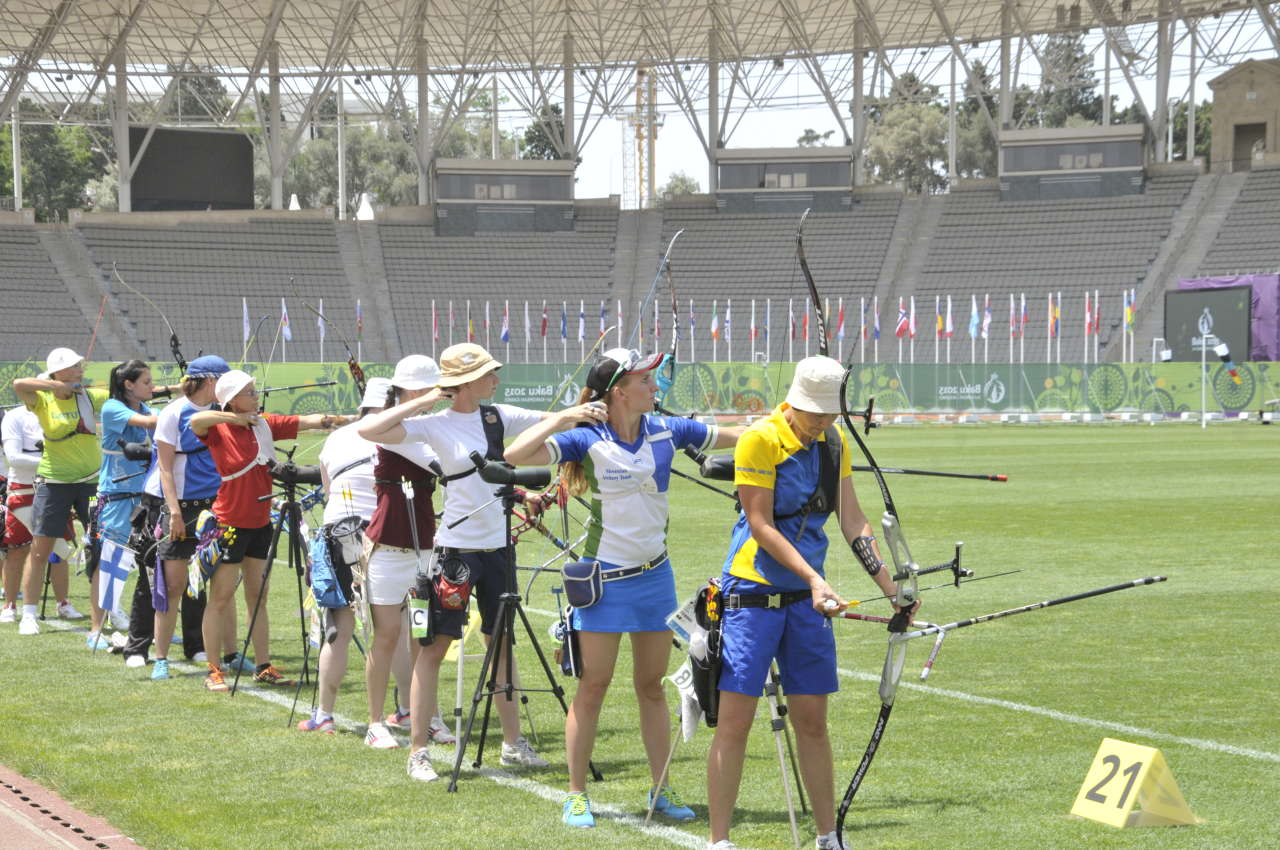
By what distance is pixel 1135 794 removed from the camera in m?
6.48

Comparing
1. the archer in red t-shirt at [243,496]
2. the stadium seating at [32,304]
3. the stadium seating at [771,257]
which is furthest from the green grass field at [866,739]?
the stadium seating at [771,257]

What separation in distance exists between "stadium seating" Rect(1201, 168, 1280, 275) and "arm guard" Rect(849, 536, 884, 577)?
61.8 m

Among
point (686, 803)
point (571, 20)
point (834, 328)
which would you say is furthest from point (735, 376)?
point (686, 803)

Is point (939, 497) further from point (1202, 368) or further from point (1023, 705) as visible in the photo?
point (1202, 368)

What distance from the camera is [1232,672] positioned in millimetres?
9883

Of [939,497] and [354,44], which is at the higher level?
[354,44]

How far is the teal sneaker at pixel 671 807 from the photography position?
6754 mm

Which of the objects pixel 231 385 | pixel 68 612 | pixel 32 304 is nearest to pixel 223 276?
pixel 32 304

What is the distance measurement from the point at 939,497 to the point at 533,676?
1466 centimetres

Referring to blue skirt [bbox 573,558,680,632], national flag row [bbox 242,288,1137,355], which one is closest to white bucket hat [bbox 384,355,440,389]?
blue skirt [bbox 573,558,680,632]

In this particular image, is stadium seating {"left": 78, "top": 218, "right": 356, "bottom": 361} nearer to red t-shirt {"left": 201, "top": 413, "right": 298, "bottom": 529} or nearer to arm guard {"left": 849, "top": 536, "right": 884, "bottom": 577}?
red t-shirt {"left": 201, "top": 413, "right": 298, "bottom": 529}

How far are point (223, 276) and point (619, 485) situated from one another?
6513cm

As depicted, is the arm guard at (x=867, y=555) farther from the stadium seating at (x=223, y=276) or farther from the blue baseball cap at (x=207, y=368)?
the stadium seating at (x=223, y=276)

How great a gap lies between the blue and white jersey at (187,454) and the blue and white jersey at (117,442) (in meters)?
0.67
